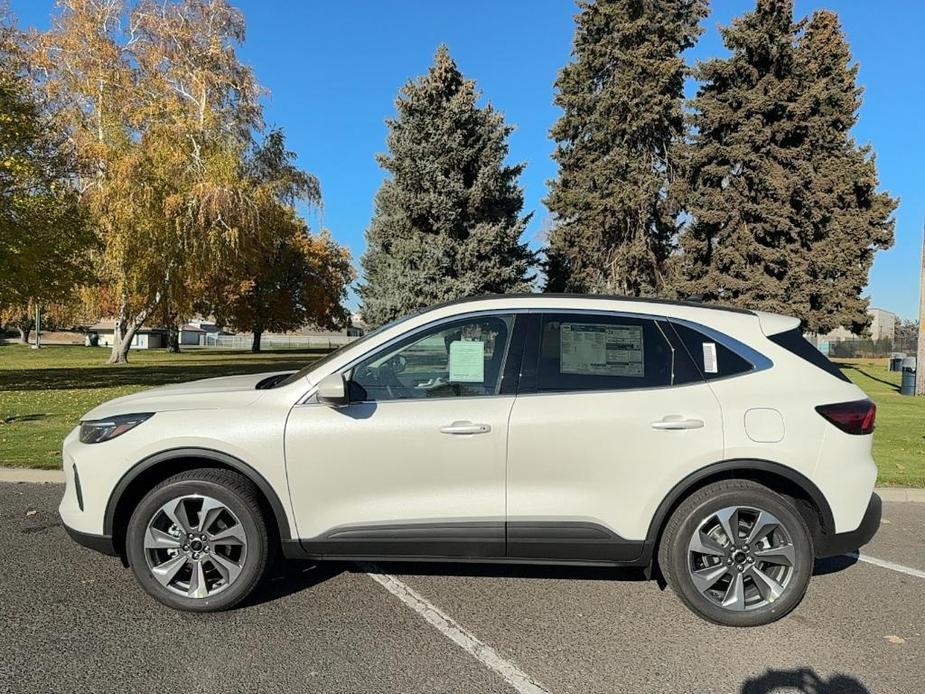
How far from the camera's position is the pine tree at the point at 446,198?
2056 cm

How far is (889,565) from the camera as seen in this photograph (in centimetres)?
480

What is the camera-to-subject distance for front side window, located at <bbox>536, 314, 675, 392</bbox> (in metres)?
3.74

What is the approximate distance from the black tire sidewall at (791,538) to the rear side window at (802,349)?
800mm

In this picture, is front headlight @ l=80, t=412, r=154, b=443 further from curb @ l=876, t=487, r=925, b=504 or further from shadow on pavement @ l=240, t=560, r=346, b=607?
curb @ l=876, t=487, r=925, b=504

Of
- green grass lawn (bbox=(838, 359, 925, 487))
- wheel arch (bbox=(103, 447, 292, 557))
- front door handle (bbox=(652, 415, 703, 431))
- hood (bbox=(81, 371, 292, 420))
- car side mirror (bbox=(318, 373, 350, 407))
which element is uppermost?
car side mirror (bbox=(318, 373, 350, 407))

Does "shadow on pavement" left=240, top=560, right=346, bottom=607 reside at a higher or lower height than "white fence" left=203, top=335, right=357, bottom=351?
lower

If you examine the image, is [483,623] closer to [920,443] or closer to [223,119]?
[920,443]

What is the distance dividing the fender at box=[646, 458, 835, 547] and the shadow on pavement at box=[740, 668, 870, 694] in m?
0.80

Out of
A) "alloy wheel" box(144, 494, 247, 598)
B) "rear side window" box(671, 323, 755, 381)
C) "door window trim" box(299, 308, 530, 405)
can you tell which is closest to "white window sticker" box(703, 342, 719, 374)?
"rear side window" box(671, 323, 755, 381)

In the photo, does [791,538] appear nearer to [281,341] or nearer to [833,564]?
[833,564]

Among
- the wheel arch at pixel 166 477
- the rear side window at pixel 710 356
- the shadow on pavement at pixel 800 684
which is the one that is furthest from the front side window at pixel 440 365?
the shadow on pavement at pixel 800 684

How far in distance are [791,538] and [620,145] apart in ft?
82.1

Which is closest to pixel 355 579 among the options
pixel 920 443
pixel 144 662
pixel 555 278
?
pixel 144 662

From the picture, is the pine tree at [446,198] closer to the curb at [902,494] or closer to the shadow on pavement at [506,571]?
the curb at [902,494]
